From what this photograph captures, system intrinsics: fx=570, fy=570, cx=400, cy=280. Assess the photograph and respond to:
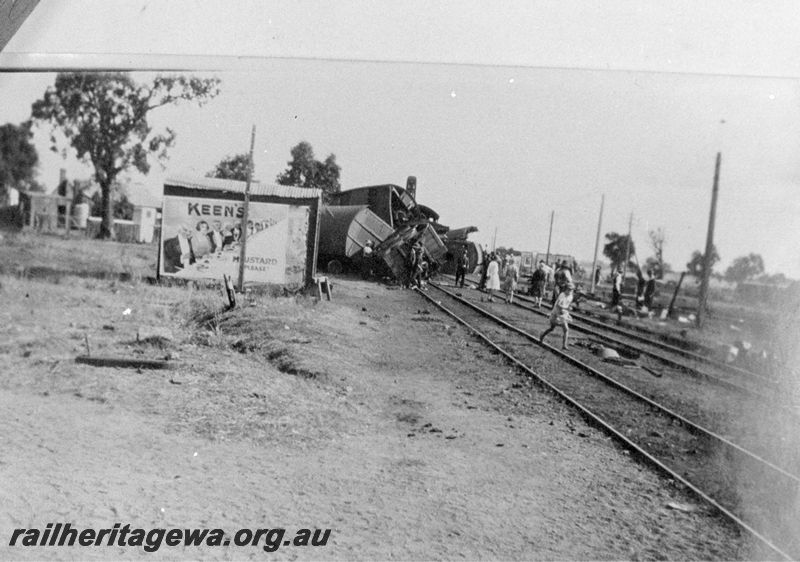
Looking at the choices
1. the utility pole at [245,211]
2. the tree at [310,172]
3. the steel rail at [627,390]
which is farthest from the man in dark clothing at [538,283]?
the utility pole at [245,211]

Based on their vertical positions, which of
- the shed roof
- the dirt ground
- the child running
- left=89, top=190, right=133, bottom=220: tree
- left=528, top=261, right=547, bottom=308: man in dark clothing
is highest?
the shed roof

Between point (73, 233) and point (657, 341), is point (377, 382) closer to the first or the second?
point (657, 341)

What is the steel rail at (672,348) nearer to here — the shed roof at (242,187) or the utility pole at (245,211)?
the shed roof at (242,187)

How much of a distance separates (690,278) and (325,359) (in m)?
0.95

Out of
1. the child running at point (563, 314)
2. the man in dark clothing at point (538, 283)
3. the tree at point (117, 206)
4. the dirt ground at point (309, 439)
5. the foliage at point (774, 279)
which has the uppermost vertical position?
the tree at point (117, 206)

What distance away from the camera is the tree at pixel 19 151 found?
5.65 ft

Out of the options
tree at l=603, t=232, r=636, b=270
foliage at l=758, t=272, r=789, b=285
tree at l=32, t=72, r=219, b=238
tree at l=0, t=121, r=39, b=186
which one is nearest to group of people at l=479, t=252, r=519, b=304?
tree at l=603, t=232, r=636, b=270

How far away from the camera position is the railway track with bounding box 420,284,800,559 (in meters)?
1.24

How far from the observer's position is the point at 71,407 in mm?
1708

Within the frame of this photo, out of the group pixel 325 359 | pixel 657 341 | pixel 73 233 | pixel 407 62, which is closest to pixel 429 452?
pixel 325 359

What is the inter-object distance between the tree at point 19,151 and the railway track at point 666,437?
127 centimetres

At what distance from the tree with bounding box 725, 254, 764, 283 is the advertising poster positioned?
1.13 m

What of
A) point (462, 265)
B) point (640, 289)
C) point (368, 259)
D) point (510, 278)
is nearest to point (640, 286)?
point (640, 289)

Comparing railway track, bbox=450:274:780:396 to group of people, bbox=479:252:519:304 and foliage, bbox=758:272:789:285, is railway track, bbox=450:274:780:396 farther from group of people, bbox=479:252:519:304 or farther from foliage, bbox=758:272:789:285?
foliage, bbox=758:272:789:285
